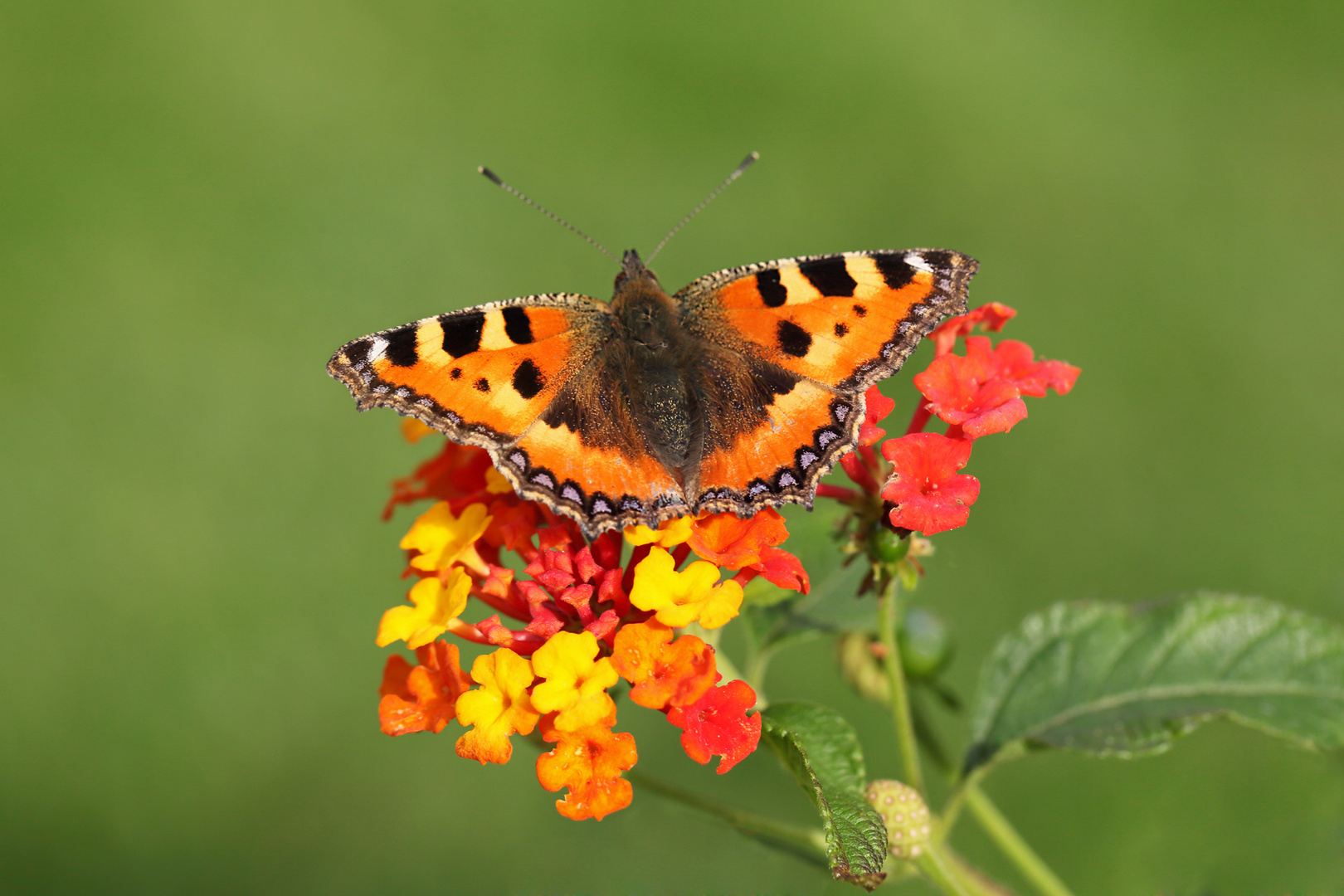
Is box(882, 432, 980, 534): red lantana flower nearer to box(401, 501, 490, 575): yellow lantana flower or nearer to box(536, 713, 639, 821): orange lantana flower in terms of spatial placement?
box(536, 713, 639, 821): orange lantana flower

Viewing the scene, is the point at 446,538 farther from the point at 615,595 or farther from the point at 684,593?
the point at 684,593

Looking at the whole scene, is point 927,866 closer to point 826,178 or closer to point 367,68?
point 826,178

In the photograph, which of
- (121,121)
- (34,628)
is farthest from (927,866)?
(121,121)

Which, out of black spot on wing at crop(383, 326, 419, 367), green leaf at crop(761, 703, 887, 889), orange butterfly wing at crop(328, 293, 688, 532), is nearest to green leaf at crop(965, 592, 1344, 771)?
green leaf at crop(761, 703, 887, 889)

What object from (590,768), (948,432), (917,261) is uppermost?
(917,261)

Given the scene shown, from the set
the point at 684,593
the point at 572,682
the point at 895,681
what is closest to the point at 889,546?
the point at 895,681

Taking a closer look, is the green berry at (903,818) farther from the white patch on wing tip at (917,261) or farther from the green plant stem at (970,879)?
the white patch on wing tip at (917,261)
